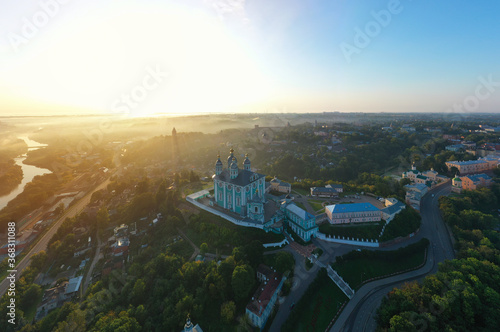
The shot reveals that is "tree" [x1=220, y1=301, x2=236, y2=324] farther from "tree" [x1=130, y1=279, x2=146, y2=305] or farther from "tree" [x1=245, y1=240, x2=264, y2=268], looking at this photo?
"tree" [x1=130, y1=279, x2=146, y2=305]

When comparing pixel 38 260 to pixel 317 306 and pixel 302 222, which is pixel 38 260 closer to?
pixel 302 222

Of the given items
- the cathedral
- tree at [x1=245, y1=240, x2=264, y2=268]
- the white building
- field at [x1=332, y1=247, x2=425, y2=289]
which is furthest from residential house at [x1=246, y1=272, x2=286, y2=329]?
the white building

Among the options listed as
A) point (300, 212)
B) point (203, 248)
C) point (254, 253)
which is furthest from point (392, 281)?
point (203, 248)

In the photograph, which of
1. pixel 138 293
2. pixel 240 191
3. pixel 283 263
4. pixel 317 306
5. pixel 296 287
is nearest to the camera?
pixel 317 306

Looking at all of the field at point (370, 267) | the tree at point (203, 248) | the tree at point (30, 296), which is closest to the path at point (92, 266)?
the tree at point (30, 296)

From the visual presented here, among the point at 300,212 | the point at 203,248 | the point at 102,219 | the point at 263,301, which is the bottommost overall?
the point at 102,219

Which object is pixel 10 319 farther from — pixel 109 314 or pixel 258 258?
pixel 258 258

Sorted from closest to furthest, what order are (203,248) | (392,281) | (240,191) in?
(392,281) < (203,248) < (240,191)
